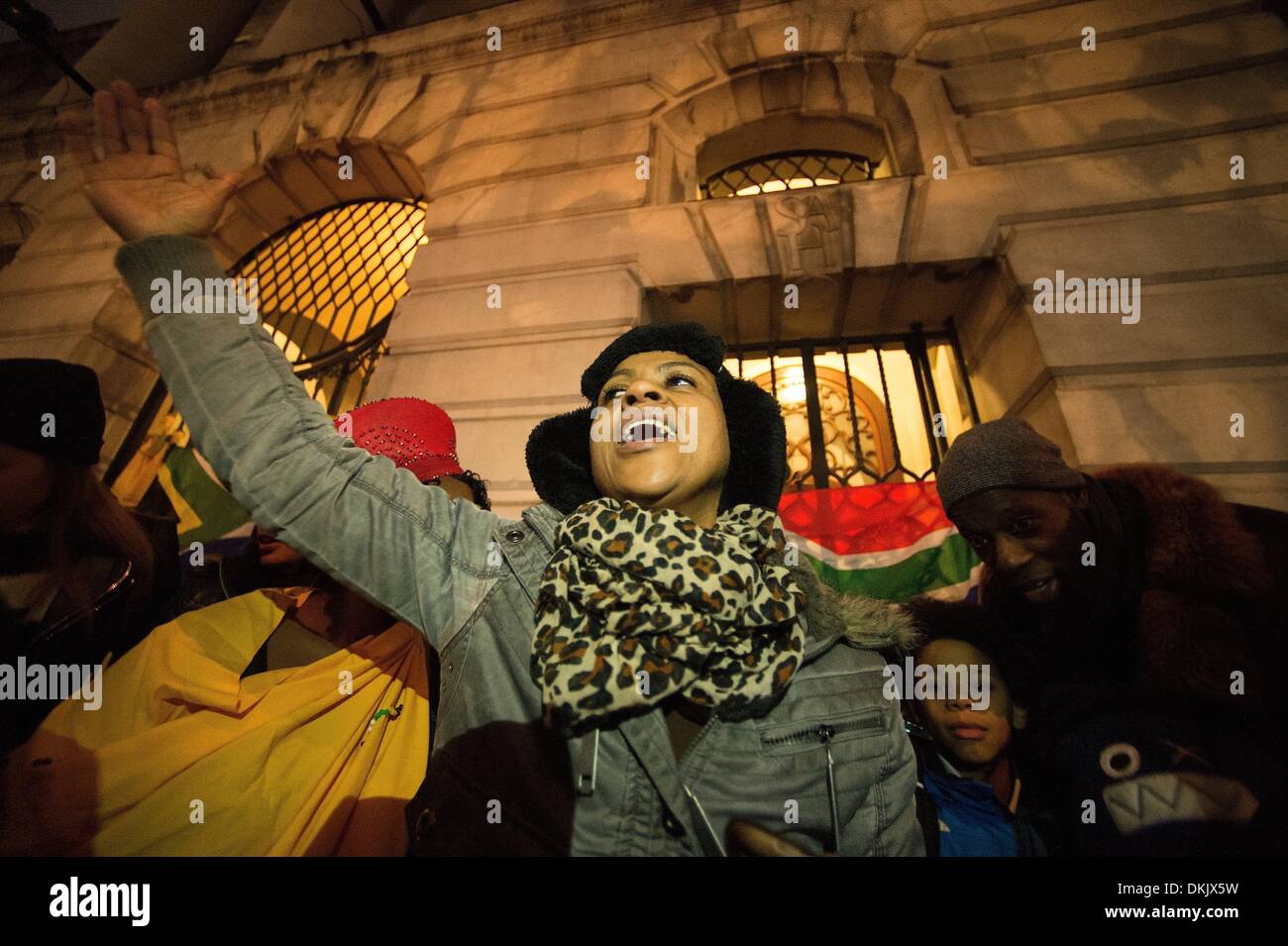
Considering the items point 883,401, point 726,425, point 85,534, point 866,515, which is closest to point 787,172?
point 883,401

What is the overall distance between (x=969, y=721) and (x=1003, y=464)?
113 cm

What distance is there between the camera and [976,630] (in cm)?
231

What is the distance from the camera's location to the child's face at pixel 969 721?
2.02 m

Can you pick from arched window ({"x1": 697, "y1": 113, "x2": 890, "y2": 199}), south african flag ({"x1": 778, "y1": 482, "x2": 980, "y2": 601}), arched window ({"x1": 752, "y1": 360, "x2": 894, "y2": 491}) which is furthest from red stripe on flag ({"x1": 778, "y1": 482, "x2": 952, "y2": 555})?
arched window ({"x1": 697, "y1": 113, "x2": 890, "y2": 199})

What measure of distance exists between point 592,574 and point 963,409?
3758mm

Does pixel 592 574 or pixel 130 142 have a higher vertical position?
pixel 130 142

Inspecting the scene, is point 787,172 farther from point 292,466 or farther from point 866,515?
point 292,466

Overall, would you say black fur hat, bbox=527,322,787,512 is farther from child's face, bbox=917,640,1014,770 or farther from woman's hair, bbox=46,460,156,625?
woman's hair, bbox=46,460,156,625

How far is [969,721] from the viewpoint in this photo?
6.68 ft

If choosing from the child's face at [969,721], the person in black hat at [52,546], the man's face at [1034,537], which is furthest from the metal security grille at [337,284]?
the child's face at [969,721]

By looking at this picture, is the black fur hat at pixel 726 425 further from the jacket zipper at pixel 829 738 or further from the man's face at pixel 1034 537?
A: the man's face at pixel 1034 537

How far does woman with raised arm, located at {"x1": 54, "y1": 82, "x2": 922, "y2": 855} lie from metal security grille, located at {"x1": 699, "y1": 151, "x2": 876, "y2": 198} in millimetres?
4745
